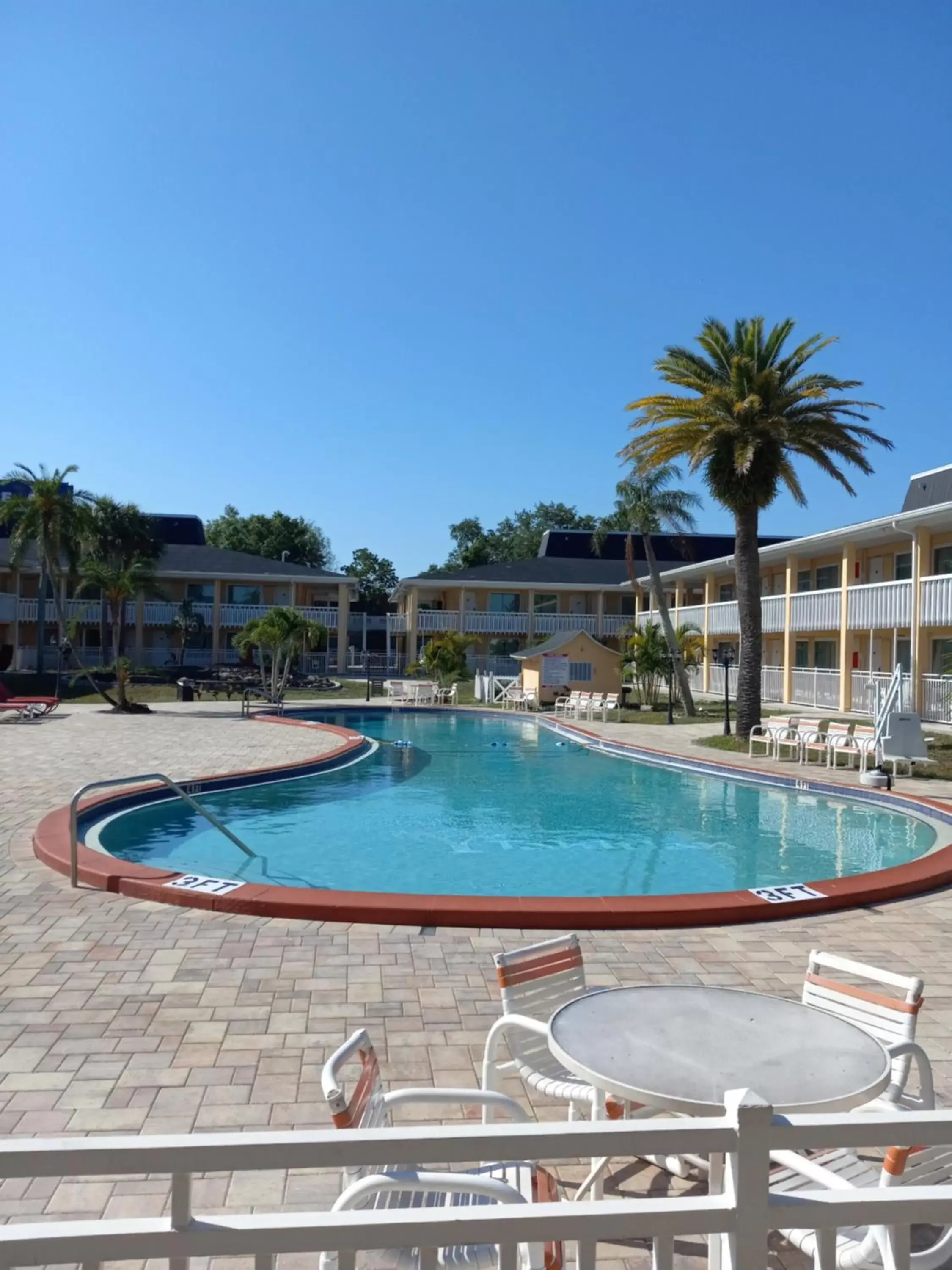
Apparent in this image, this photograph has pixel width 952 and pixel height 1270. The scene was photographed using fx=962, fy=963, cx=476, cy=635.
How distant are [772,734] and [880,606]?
984 cm

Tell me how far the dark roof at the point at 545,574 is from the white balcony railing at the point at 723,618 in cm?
1124

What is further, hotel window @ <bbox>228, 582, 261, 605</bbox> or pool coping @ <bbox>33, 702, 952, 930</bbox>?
hotel window @ <bbox>228, 582, 261, 605</bbox>

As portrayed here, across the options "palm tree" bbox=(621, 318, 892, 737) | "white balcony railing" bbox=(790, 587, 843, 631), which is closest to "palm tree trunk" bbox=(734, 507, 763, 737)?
"palm tree" bbox=(621, 318, 892, 737)

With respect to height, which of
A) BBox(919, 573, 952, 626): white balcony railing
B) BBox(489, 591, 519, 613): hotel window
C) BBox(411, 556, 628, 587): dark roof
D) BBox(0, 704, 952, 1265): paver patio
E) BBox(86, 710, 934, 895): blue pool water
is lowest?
BBox(86, 710, 934, 895): blue pool water

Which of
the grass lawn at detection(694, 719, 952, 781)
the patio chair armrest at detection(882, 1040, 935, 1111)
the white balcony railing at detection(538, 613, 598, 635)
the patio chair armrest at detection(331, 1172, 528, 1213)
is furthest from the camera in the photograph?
the white balcony railing at detection(538, 613, 598, 635)

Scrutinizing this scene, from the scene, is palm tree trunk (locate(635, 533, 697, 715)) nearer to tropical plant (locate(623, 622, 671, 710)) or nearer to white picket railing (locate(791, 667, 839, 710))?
tropical plant (locate(623, 622, 671, 710))

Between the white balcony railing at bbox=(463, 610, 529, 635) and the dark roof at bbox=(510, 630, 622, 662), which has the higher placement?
the white balcony railing at bbox=(463, 610, 529, 635)

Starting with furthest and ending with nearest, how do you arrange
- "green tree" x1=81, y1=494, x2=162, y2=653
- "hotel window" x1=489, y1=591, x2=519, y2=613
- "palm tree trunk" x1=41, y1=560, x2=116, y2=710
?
"hotel window" x1=489, y1=591, x2=519, y2=613, "green tree" x1=81, y1=494, x2=162, y2=653, "palm tree trunk" x1=41, y1=560, x2=116, y2=710

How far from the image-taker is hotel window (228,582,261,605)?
4959 centimetres

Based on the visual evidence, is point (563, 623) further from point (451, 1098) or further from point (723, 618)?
point (451, 1098)

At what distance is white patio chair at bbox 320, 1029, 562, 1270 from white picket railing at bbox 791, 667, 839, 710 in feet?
93.8

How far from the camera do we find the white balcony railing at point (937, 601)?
24.1m

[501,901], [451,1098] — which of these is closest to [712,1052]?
[451,1098]

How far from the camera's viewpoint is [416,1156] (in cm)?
194
